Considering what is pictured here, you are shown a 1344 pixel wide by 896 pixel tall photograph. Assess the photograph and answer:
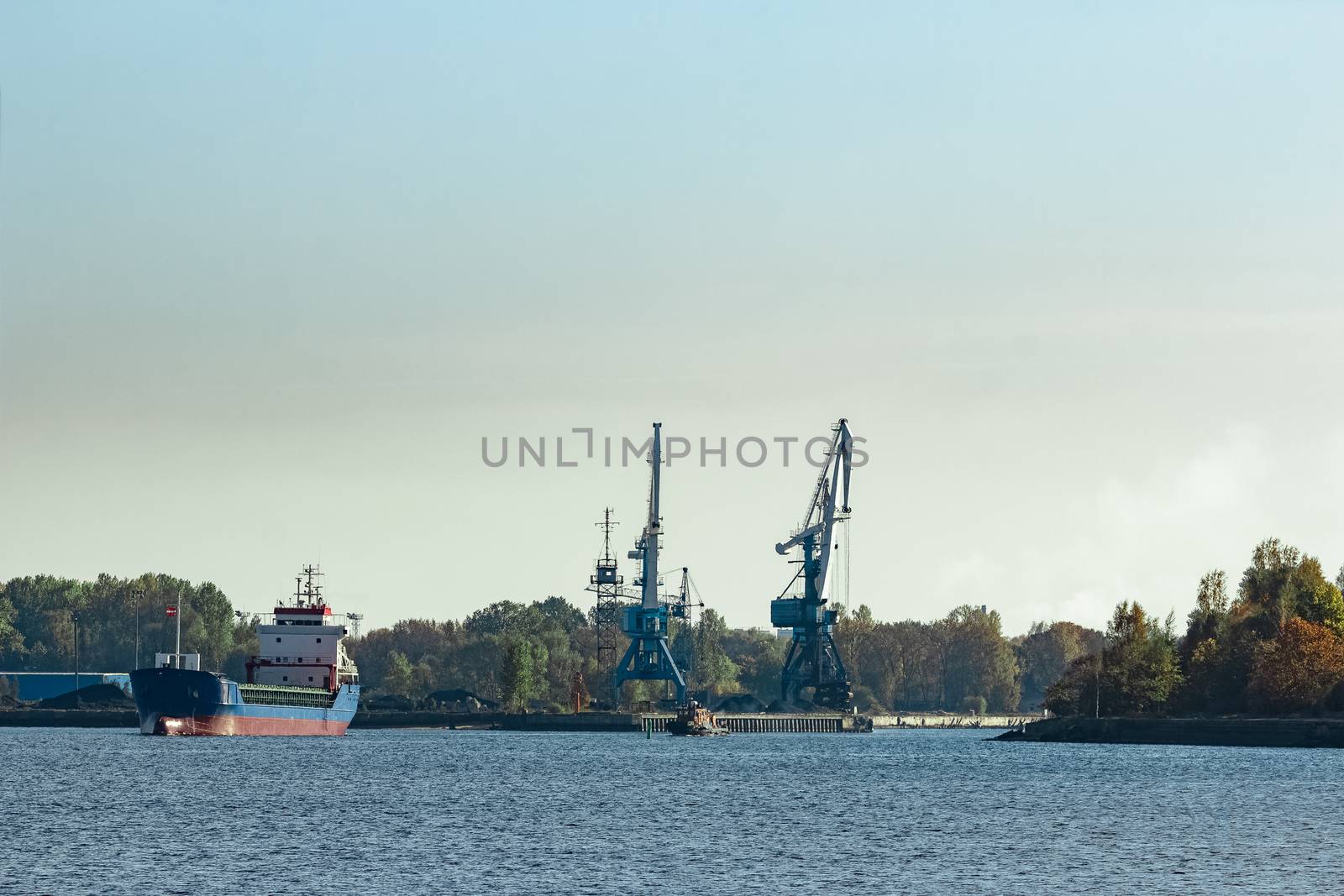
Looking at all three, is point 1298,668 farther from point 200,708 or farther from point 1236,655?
point 200,708

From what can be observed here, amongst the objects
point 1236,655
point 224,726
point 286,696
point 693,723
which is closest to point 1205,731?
point 1236,655

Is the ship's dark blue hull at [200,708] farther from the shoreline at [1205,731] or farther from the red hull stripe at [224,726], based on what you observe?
the shoreline at [1205,731]

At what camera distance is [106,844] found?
2601 inches

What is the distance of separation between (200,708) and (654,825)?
82760mm

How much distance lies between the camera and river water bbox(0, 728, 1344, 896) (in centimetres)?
5841

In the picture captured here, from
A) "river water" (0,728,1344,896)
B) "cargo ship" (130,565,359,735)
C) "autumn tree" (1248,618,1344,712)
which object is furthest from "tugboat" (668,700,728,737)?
"autumn tree" (1248,618,1344,712)

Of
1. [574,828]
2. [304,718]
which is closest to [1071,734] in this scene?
[304,718]

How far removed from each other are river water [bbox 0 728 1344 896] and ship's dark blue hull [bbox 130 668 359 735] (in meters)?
16.0

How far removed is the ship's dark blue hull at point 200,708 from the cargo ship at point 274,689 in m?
0.06

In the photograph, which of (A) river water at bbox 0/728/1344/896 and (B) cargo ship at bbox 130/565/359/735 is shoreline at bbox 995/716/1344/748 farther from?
(B) cargo ship at bbox 130/565/359/735

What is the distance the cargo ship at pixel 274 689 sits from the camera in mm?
151125

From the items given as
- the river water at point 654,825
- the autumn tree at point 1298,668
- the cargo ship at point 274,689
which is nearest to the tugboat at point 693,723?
the cargo ship at point 274,689

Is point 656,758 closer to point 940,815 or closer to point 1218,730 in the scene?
point 1218,730

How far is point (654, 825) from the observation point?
251 ft
